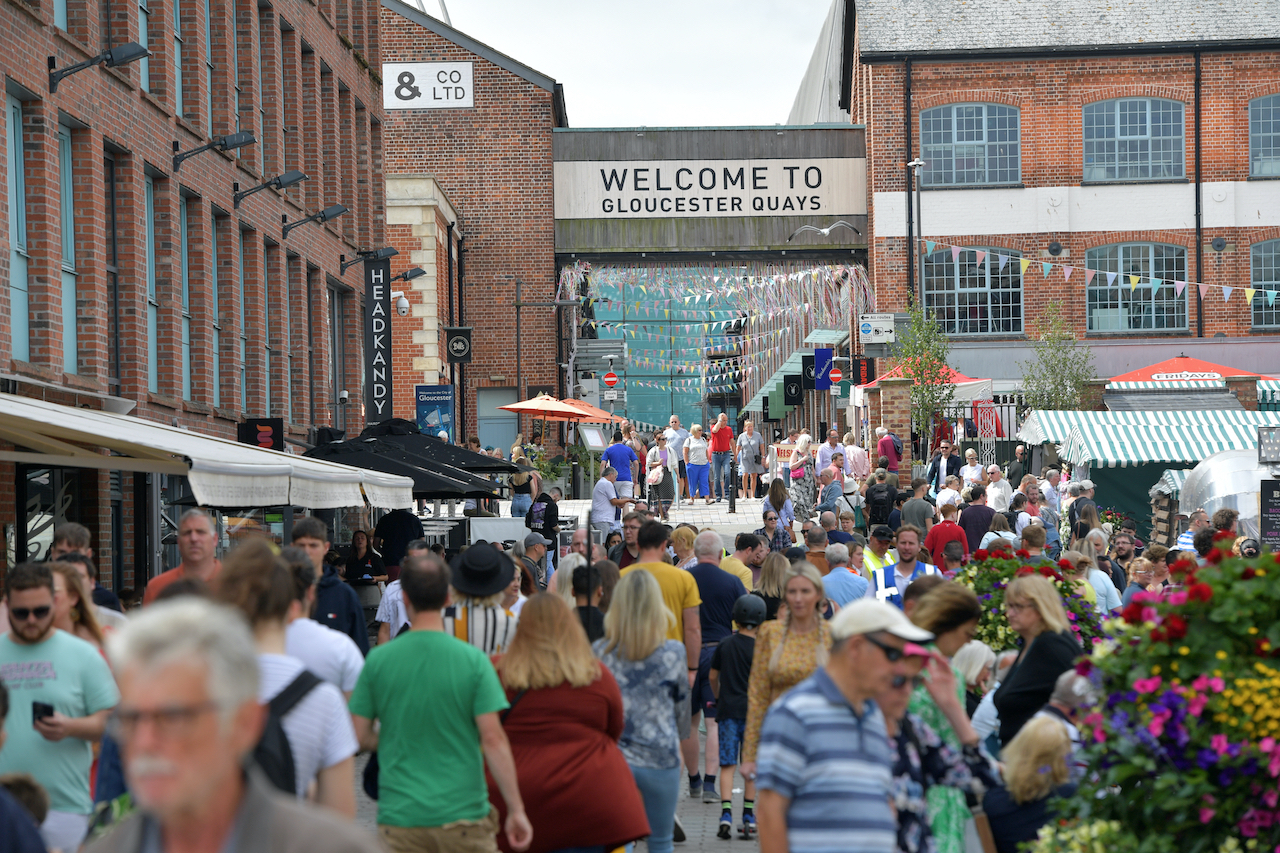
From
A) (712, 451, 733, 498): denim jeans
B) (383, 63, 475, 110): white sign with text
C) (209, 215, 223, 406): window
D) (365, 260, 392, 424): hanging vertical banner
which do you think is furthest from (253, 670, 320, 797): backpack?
(383, 63, 475, 110): white sign with text

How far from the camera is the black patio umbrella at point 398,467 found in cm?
1678

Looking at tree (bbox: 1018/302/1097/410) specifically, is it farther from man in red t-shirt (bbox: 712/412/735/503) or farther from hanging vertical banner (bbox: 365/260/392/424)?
hanging vertical banner (bbox: 365/260/392/424)

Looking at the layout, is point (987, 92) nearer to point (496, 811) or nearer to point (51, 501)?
point (51, 501)

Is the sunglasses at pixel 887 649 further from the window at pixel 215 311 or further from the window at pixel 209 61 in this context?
the window at pixel 209 61

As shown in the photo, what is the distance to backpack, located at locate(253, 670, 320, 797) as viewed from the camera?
374cm

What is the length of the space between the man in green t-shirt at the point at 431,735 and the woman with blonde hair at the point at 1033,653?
225 centimetres

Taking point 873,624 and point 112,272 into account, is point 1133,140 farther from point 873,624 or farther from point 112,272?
Result: point 873,624

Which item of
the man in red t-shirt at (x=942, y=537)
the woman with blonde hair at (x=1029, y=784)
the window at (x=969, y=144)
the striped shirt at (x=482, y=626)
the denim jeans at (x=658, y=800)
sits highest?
the window at (x=969, y=144)

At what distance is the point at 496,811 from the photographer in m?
5.89

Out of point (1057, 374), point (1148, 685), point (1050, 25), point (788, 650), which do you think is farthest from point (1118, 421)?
point (1148, 685)

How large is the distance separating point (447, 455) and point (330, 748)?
15.4m

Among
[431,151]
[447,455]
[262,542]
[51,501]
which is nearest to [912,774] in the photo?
[262,542]

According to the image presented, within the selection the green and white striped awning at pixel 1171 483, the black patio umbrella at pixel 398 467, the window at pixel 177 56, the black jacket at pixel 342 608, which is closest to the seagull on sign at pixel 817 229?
the green and white striped awning at pixel 1171 483

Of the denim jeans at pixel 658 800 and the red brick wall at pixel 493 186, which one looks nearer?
the denim jeans at pixel 658 800
